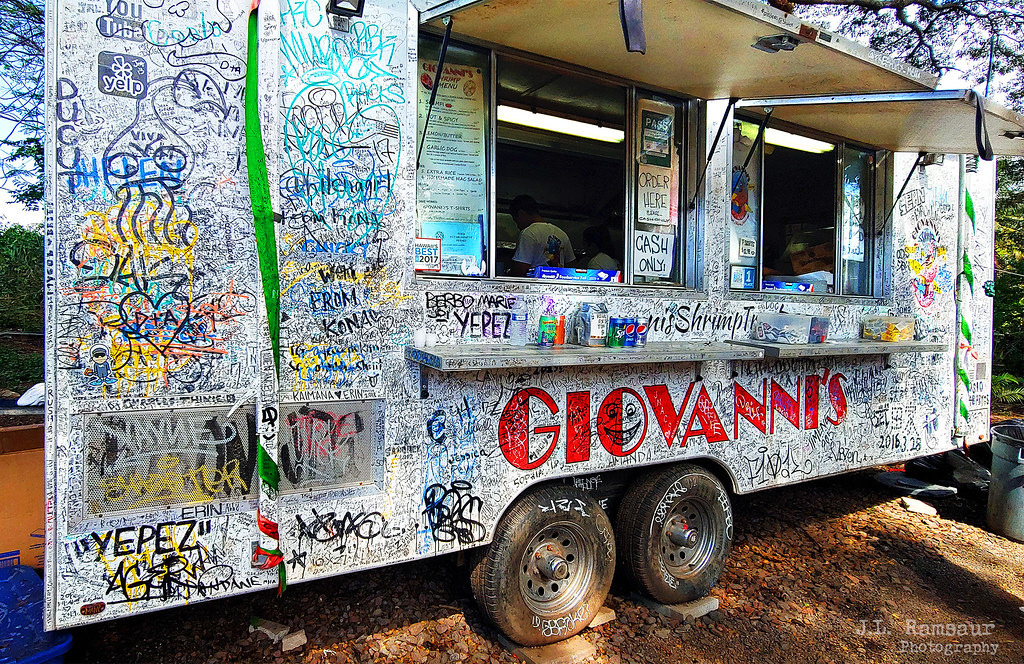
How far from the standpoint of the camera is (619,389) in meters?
3.68

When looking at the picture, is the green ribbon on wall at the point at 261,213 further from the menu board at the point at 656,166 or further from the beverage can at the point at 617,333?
the menu board at the point at 656,166

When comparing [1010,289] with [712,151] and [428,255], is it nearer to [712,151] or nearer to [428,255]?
[712,151]

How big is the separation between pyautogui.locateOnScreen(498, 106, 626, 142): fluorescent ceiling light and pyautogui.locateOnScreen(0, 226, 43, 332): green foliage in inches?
250

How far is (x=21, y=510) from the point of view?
11.2ft

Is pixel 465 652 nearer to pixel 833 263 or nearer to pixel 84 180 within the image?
pixel 84 180

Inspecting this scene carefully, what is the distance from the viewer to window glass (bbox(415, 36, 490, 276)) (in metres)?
3.50

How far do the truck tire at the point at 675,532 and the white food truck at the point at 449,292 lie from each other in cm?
2

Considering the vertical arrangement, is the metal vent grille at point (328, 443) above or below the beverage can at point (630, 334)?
below

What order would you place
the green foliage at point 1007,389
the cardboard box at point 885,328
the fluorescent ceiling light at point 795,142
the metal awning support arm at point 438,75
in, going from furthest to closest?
the green foliage at point 1007,389
the cardboard box at point 885,328
the fluorescent ceiling light at point 795,142
the metal awning support arm at point 438,75

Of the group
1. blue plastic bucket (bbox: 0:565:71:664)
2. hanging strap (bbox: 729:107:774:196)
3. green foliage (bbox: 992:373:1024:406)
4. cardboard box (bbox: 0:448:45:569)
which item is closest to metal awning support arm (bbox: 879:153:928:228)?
hanging strap (bbox: 729:107:774:196)

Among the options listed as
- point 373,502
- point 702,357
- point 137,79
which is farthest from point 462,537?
point 137,79

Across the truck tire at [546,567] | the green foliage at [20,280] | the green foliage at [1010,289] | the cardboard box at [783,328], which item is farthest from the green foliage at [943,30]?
the green foliage at [20,280]

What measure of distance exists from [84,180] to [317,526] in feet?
5.83

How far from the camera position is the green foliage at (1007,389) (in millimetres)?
9500
